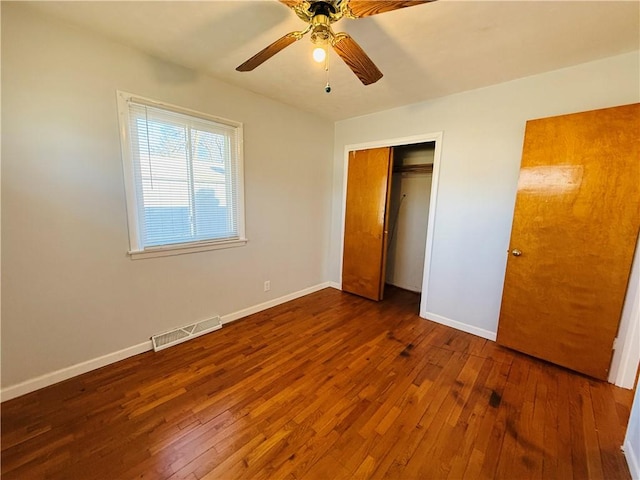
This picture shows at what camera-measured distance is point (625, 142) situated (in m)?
1.82

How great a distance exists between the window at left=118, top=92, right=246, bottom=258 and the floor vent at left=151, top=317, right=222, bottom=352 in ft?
2.46

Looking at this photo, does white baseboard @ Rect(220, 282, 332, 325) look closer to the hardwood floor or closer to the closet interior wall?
the hardwood floor

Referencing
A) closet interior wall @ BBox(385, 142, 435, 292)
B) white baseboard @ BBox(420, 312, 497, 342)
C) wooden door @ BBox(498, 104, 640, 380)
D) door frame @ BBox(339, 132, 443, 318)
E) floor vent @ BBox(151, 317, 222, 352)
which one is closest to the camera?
wooden door @ BBox(498, 104, 640, 380)

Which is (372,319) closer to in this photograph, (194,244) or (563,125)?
(194,244)

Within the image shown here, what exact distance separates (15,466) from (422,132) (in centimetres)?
388

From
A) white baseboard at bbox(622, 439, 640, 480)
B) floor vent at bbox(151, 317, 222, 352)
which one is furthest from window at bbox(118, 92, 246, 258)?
white baseboard at bbox(622, 439, 640, 480)

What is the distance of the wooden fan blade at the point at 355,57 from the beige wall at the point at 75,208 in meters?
1.50

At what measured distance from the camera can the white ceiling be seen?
1.50 metres

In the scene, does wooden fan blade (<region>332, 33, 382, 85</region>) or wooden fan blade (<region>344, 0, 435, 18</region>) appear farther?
wooden fan blade (<region>332, 33, 382, 85</region>)

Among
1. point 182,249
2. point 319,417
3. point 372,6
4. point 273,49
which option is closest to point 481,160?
point 372,6

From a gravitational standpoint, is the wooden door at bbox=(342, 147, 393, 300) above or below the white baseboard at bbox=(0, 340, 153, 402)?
above

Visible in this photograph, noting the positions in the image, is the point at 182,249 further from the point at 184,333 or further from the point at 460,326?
the point at 460,326

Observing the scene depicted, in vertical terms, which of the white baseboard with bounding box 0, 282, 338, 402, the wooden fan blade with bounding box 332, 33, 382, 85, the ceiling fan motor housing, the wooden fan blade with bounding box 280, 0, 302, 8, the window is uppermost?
the wooden fan blade with bounding box 280, 0, 302, 8

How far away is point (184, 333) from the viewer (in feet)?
8.02
